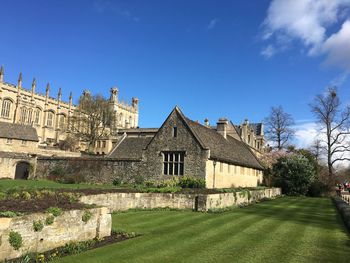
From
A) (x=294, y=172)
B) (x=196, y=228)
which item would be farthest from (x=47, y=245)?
(x=294, y=172)

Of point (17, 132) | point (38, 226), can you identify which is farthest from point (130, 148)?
point (38, 226)

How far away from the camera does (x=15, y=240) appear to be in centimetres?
830

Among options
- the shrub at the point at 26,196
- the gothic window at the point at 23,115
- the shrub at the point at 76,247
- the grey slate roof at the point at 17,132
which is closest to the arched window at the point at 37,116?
the gothic window at the point at 23,115

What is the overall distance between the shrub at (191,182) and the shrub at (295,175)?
19876 mm

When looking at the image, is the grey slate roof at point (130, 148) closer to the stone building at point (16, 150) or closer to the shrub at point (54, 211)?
the stone building at point (16, 150)

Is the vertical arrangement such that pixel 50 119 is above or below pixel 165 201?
above

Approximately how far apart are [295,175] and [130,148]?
2118 centimetres

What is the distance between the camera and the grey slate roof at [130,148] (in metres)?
37.0

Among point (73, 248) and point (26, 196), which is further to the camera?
point (26, 196)

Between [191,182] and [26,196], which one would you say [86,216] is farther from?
[191,182]

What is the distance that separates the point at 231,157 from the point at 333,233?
62.5 ft

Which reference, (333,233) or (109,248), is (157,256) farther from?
(333,233)

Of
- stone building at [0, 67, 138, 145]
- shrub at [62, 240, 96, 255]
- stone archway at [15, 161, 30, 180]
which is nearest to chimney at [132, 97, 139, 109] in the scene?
stone building at [0, 67, 138, 145]

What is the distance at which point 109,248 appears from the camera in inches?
399
